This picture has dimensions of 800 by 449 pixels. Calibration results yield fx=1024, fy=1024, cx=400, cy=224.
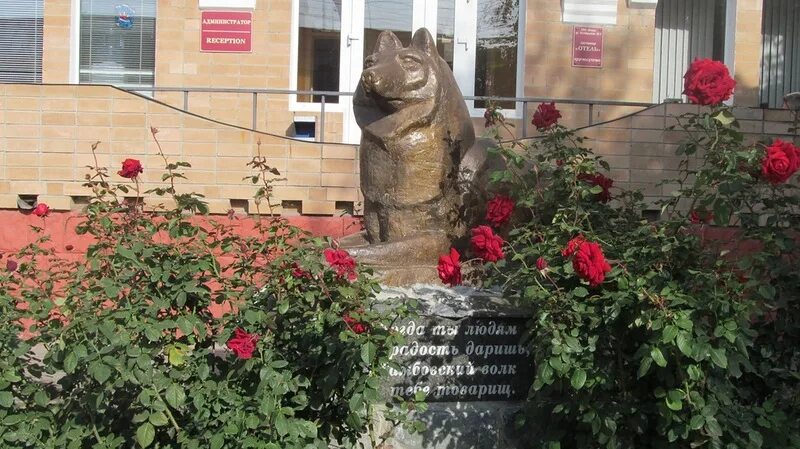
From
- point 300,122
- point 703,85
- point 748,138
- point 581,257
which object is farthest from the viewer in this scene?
point 300,122

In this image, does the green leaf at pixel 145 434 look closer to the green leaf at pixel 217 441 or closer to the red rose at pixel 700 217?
the green leaf at pixel 217 441

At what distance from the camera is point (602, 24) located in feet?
38.2

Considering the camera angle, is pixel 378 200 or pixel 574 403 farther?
pixel 378 200

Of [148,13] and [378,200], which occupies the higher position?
[148,13]

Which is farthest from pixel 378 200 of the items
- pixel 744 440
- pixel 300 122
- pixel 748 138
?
pixel 300 122

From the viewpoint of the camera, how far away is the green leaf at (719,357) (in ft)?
12.1

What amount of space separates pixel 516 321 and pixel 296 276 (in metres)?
1.38

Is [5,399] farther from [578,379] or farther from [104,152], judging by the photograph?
[104,152]

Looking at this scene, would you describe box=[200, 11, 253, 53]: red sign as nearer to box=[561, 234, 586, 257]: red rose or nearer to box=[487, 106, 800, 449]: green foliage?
box=[487, 106, 800, 449]: green foliage

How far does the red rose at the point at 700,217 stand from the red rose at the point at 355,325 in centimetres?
147

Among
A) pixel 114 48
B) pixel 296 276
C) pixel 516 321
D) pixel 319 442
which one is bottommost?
pixel 319 442

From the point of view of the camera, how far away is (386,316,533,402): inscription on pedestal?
4.79 m

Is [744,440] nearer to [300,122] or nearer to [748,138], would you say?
→ [748,138]

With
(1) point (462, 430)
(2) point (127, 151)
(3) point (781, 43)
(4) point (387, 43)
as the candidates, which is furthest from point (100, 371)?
(3) point (781, 43)
